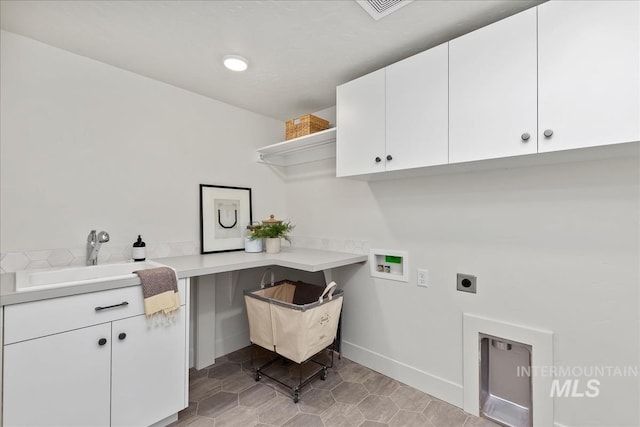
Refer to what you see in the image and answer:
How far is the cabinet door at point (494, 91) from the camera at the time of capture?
1.39 meters

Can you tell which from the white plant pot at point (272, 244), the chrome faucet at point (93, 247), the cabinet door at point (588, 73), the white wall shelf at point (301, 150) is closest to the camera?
the cabinet door at point (588, 73)

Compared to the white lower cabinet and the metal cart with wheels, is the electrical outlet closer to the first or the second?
the metal cart with wheels

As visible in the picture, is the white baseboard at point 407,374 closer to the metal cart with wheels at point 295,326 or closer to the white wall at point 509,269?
→ the white wall at point 509,269

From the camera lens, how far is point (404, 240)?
7.36 feet

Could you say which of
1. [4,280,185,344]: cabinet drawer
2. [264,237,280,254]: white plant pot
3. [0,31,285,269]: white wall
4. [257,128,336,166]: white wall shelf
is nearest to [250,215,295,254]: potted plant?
[264,237,280,254]: white plant pot

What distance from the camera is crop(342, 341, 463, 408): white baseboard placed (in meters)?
1.98

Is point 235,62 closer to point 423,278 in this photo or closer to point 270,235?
point 270,235

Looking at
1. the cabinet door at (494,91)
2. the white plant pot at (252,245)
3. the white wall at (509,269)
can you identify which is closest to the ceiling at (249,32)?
the cabinet door at (494,91)

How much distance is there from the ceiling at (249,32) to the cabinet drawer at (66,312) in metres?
1.42

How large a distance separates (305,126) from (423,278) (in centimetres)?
150

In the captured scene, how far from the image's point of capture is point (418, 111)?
1.76 m

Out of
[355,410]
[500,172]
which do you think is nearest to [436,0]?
[500,172]

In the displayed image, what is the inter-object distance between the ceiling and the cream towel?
1341 millimetres

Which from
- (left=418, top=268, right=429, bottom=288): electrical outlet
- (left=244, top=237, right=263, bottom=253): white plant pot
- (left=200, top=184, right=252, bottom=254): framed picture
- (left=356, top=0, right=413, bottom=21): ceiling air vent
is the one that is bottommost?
(left=418, top=268, right=429, bottom=288): electrical outlet
